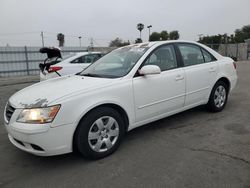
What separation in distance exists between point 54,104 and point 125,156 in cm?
121

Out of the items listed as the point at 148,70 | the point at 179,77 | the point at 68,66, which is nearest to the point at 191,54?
the point at 179,77

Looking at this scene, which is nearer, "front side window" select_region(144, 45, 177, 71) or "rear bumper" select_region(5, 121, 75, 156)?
"rear bumper" select_region(5, 121, 75, 156)

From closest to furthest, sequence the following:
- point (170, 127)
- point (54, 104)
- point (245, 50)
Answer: point (54, 104) → point (170, 127) → point (245, 50)

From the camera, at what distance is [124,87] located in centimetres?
349

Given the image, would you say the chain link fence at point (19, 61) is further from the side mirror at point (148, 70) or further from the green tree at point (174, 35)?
the green tree at point (174, 35)

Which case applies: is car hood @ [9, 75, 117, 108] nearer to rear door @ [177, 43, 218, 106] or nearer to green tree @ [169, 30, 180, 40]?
rear door @ [177, 43, 218, 106]

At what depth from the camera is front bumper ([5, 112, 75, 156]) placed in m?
2.86

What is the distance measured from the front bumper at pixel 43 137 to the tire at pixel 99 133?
14 cm

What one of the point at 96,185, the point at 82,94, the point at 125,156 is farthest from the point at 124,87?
the point at 96,185

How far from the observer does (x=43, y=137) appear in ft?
9.40

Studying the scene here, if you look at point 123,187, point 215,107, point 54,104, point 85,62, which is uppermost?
point 85,62

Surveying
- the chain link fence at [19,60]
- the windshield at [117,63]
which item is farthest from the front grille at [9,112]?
the chain link fence at [19,60]

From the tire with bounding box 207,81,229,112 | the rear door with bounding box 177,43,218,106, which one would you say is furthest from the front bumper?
the tire with bounding box 207,81,229,112

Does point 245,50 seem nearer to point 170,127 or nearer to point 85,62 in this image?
point 85,62
